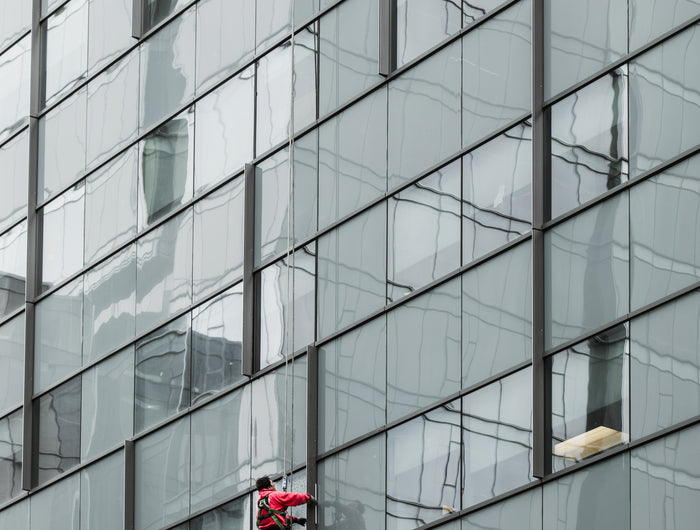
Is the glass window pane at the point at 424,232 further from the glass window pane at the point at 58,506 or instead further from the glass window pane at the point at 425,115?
the glass window pane at the point at 58,506

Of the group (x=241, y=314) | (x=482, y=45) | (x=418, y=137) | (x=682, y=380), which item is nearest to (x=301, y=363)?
(x=241, y=314)

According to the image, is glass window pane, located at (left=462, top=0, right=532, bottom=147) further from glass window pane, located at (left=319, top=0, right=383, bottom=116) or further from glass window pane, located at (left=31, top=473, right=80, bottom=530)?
glass window pane, located at (left=31, top=473, right=80, bottom=530)

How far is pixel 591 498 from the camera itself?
2720 centimetres

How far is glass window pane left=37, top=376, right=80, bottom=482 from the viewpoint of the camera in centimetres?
3941

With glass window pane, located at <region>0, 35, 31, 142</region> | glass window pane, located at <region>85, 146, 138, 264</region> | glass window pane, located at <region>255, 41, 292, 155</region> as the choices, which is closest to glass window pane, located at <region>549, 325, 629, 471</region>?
glass window pane, located at <region>255, 41, 292, 155</region>

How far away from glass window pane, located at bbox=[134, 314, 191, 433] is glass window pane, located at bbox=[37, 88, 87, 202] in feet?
17.7

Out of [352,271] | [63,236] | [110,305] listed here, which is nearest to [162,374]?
[110,305]

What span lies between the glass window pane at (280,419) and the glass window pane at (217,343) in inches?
41.6

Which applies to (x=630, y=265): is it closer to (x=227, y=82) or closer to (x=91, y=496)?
(x=227, y=82)

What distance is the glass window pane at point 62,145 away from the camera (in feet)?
135

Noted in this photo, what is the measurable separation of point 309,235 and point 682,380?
30.9ft

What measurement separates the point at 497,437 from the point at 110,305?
1225 cm

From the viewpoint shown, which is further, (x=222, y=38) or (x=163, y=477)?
(x=222, y=38)

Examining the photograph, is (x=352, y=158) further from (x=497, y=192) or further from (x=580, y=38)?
(x=580, y=38)
